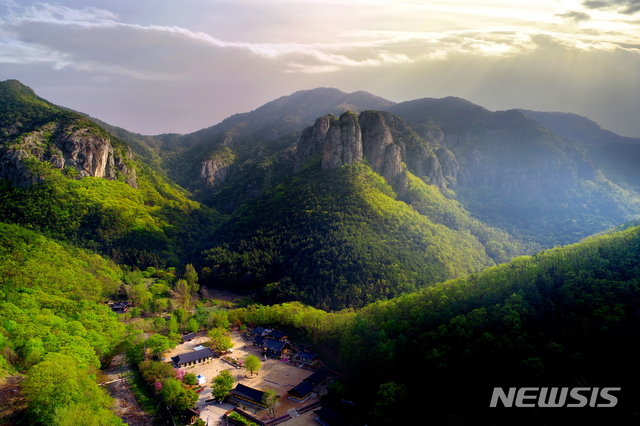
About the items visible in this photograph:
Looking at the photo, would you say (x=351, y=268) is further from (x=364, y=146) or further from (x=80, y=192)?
(x=80, y=192)

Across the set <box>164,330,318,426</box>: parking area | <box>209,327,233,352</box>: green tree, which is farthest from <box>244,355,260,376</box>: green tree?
<box>209,327,233,352</box>: green tree

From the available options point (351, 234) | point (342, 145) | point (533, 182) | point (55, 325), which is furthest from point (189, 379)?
point (533, 182)

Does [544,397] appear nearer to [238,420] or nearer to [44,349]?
[238,420]

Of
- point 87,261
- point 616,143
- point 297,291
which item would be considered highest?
point 616,143

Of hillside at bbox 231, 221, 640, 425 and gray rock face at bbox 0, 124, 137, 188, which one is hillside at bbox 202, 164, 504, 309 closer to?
hillside at bbox 231, 221, 640, 425

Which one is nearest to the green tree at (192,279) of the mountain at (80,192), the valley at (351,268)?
the valley at (351,268)

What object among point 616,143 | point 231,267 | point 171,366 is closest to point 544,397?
point 171,366

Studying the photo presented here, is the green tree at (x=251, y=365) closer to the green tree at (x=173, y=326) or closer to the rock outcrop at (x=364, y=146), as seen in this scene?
the green tree at (x=173, y=326)
